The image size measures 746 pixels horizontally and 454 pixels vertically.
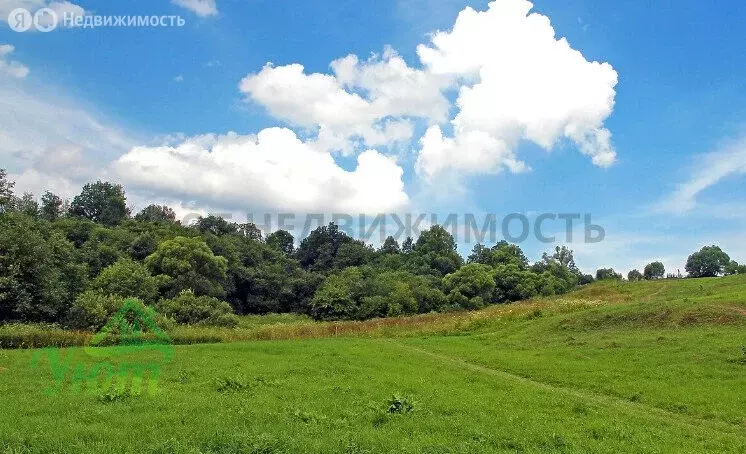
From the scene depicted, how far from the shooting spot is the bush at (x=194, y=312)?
5331 cm

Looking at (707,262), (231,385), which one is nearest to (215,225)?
(231,385)

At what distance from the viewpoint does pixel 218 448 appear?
34.2 feet

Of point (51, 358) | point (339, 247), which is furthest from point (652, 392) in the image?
point (339, 247)

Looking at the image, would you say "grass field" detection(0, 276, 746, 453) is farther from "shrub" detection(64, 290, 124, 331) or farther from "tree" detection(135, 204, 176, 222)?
"tree" detection(135, 204, 176, 222)

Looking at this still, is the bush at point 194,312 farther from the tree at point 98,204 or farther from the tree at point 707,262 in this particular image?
the tree at point 707,262

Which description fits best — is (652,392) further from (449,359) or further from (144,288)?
(144,288)

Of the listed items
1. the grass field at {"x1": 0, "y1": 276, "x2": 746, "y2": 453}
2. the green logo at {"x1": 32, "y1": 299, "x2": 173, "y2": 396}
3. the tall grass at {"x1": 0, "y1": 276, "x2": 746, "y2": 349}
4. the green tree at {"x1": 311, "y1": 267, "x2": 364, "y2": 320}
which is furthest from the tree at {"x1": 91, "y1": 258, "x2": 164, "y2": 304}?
the grass field at {"x1": 0, "y1": 276, "x2": 746, "y2": 453}

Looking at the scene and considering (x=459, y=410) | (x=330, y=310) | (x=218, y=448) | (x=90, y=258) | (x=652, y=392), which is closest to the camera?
(x=218, y=448)

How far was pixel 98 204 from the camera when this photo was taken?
10838 centimetres

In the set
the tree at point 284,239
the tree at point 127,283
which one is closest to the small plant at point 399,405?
the tree at point 127,283

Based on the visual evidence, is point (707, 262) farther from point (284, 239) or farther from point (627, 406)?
point (627, 406)

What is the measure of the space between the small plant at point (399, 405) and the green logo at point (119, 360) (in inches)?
265

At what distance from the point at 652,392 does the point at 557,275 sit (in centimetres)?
8342

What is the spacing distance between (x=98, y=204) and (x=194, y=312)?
66.2 meters
